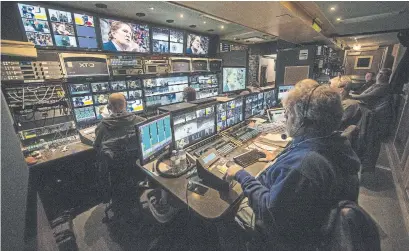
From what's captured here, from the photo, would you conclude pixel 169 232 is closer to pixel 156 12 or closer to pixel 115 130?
pixel 115 130

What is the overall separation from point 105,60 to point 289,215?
3.50 meters

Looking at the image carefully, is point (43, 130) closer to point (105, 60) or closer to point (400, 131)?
point (105, 60)

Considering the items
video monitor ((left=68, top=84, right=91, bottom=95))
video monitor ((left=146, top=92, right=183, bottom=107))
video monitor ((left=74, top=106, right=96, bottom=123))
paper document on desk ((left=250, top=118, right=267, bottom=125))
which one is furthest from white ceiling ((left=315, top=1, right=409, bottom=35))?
video monitor ((left=74, top=106, right=96, bottom=123))

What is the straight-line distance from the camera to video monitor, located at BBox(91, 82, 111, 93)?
313 cm

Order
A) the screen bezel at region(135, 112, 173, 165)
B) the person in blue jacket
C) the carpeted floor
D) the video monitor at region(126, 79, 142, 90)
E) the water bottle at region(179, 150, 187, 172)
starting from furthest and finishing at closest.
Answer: the video monitor at region(126, 79, 142, 90), the carpeted floor, the water bottle at region(179, 150, 187, 172), the screen bezel at region(135, 112, 173, 165), the person in blue jacket

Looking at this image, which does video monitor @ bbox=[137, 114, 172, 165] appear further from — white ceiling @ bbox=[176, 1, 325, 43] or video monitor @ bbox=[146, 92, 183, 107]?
video monitor @ bbox=[146, 92, 183, 107]

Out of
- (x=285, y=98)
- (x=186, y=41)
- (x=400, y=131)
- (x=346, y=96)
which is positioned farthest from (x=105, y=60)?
(x=400, y=131)

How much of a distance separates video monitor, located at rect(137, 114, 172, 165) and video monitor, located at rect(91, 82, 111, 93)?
2.20m

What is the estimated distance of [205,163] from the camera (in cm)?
141

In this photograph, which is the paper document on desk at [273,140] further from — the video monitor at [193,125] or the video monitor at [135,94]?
the video monitor at [135,94]

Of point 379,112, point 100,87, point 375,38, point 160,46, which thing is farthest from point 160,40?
point 375,38

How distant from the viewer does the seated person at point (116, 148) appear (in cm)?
A: 189

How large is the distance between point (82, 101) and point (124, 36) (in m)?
1.58

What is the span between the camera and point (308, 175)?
0.83 meters
